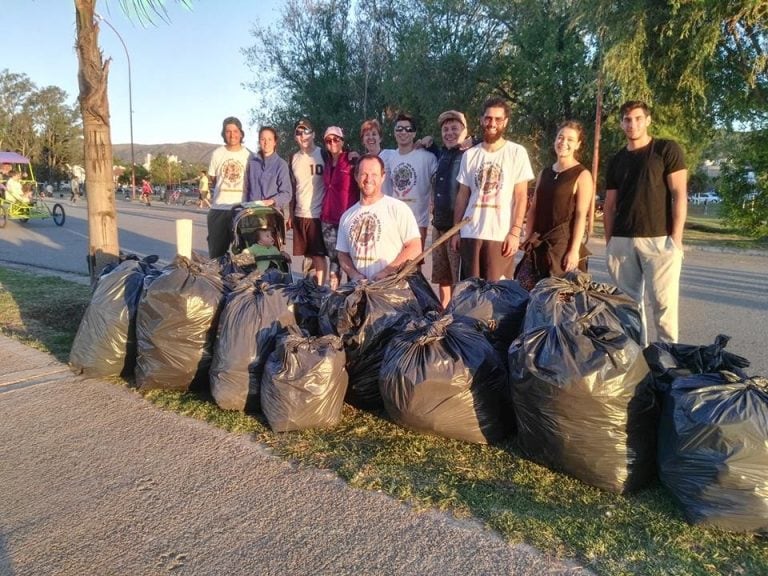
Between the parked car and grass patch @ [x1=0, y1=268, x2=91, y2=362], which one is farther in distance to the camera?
the parked car

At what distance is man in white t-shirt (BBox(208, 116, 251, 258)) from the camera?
6.21 m

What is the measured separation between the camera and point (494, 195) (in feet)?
14.6

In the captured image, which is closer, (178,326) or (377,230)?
(178,326)

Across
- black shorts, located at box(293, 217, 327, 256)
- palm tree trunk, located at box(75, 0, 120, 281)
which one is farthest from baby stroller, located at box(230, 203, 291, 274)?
palm tree trunk, located at box(75, 0, 120, 281)

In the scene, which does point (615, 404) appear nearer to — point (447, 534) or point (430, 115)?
point (447, 534)

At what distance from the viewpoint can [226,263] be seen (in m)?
4.81

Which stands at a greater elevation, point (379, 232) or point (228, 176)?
point (228, 176)

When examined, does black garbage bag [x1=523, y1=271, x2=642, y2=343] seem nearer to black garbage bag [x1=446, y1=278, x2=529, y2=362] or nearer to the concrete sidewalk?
black garbage bag [x1=446, y1=278, x2=529, y2=362]

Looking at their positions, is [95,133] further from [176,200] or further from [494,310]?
[176,200]

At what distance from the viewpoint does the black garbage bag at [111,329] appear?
4.12m

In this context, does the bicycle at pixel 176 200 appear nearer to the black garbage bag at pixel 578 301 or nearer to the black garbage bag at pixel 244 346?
the black garbage bag at pixel 244 346

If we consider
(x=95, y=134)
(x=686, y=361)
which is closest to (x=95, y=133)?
(x=95, y=134)

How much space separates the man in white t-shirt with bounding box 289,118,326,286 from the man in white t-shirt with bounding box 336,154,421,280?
1.93 meters

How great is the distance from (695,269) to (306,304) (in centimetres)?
903
